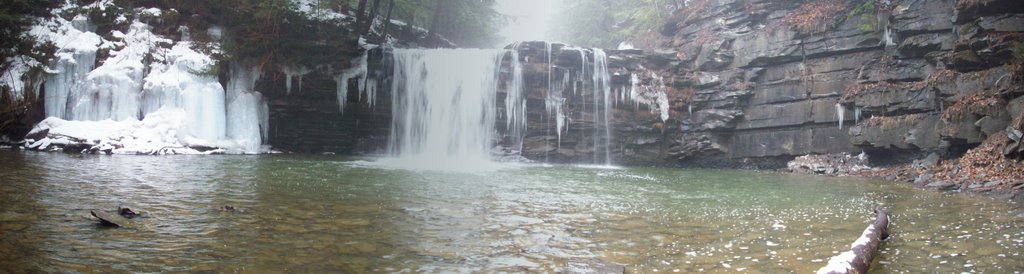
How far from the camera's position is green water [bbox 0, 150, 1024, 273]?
4.45 meters

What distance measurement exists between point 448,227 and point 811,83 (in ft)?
54.8

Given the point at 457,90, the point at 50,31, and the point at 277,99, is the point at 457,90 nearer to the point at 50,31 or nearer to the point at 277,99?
the point at 277,99

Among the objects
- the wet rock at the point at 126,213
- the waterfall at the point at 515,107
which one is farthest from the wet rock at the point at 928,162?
the wet rock at the point at 126,213

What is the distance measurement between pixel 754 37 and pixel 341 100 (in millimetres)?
14723

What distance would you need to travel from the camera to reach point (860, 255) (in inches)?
176

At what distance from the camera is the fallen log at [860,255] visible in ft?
12.9

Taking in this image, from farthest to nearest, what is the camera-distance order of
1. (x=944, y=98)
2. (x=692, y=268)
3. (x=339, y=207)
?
(x=944, y=98), (x=339, y=207), (x=692, y=268)

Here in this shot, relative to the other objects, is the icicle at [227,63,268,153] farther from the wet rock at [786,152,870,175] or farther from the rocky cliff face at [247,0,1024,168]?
the wet rock at [786,152,870,175]

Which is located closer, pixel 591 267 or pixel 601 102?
pixel 591 267

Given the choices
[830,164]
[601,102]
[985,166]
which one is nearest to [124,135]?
[601,102]

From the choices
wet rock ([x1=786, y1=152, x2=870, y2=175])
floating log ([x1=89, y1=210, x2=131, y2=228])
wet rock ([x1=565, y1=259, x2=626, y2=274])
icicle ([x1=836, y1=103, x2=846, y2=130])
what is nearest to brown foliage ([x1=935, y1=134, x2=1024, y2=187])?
wet rock ([x1=786, y1=152, x2=870, y2=175])

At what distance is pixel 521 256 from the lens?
4.81m

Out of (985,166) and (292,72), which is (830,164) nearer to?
(985,166)

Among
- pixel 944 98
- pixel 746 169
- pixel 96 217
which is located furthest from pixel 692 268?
pixel 746 169
